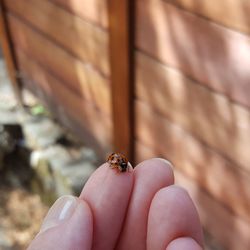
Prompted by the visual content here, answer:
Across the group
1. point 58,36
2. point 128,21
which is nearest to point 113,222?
point 128,21

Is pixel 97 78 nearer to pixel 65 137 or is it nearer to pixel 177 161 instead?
pixel 177 161

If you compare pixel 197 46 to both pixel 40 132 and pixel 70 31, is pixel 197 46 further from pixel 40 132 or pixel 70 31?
pixel 40 132

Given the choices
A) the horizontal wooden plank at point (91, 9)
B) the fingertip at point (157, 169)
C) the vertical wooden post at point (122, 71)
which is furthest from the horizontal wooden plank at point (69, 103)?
the fingertip at point (157, 169)

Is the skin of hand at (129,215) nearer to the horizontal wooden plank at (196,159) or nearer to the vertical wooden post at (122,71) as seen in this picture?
the horizontal wooden plank at (196,159)

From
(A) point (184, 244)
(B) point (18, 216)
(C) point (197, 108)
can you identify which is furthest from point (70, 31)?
(A) point (184, 244)

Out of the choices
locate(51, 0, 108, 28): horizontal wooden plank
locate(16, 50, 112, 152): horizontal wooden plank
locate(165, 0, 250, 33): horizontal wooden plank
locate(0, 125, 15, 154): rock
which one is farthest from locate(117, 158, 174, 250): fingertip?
locate(0, 125, 15, 154): rock

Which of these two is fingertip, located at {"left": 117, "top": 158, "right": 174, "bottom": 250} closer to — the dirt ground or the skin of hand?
the skin of hand
